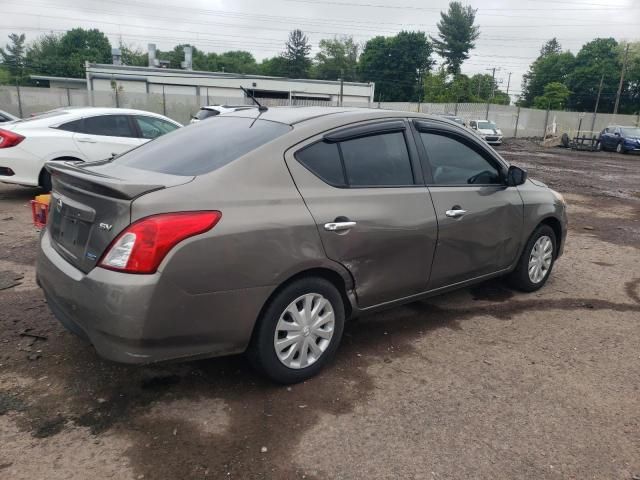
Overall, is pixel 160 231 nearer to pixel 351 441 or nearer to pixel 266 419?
pixel 266 419

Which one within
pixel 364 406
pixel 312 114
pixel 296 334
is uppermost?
pixel 312 114

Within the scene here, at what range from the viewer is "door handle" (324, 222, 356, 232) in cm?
311

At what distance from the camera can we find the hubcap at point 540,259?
16.3 ft

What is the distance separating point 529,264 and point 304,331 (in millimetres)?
2781

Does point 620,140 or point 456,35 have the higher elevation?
point 456,35

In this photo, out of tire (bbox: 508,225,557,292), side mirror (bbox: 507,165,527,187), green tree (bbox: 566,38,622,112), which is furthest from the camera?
green tree (bbox: 566,38,622,112)

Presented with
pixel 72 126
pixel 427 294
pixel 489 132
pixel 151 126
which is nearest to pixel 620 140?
pixel 489 132

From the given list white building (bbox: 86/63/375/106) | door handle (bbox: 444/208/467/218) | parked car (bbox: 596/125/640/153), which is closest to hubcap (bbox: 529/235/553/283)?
door handle (bbox: 444/208/467/218)

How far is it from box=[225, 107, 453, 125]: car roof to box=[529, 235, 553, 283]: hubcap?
1.94m

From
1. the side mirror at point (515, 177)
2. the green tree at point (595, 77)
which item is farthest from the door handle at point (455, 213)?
the green tree at point (595, 77)

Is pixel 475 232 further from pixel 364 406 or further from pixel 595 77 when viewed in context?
pixel 595 77

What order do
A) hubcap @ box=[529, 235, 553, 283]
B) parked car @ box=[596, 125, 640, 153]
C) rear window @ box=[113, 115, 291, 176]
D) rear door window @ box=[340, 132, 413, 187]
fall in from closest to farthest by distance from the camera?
1. rear window @ box=[113, 115, 291, 176]
2. rear door window @ box=[340, 132, 413, 187]
3. hubcap @ box=[529, 235, 553, 283]
4. parked car @ box=[596, 125, 640, 153]

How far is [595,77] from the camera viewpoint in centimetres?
7356

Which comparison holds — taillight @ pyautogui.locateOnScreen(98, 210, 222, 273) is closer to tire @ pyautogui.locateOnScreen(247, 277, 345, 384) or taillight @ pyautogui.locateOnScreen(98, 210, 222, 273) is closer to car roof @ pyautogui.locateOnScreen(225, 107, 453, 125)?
tire @ pyautogui.locateOnScreen(247, 277, 345, 384)
